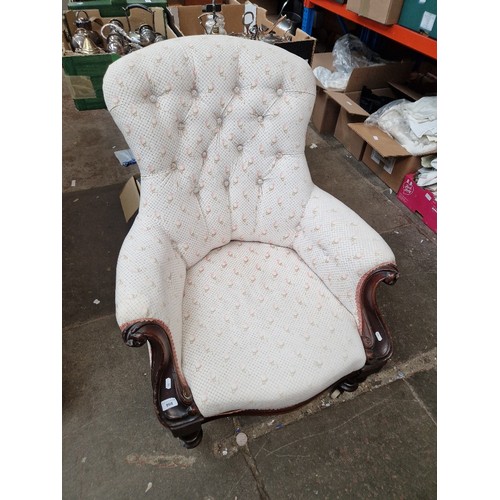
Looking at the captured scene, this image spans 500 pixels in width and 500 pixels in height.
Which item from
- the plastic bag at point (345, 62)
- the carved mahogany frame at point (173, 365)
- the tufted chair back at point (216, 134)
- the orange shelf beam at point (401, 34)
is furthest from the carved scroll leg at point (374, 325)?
the plastic bag at point (345, 62)

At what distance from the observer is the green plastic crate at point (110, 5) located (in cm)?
198

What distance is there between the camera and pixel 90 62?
5.41ft

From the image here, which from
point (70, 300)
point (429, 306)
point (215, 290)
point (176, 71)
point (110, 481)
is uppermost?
point (176, 71)

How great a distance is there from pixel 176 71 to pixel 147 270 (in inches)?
21.8

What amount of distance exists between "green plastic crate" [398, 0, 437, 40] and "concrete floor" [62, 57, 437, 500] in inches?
49.2

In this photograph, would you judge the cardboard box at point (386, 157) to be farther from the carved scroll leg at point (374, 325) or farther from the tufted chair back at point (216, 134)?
the carved scroll leg at point (374, 325)

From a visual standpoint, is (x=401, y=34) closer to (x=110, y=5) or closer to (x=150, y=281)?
(x=110, y=5)

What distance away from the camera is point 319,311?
1057 millimetres


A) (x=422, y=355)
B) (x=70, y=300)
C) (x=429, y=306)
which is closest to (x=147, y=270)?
(x=70, y=300)

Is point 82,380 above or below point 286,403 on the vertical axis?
below

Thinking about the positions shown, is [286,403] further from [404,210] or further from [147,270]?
[404,210]

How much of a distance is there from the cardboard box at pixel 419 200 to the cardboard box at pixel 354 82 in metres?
0.82

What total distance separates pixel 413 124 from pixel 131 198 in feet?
5.38

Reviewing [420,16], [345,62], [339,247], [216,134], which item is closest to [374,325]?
[339,247]
